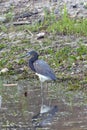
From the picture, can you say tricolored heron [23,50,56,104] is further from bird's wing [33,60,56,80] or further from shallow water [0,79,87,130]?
shallow water [0,79,87,130]

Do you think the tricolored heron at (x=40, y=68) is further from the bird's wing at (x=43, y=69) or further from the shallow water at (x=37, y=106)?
the shallow water at (x=37, y=106)

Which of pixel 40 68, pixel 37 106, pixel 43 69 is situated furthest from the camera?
pixel 40 68

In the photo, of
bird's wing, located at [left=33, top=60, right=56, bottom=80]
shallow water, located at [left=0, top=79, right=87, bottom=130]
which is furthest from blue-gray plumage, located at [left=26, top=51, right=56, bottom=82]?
shallow water, located at [left=0, top=79, right=87, bottom=130]

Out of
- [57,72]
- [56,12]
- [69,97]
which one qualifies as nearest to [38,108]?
[69,97]

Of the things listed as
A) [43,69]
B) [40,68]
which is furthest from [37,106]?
[40,68]

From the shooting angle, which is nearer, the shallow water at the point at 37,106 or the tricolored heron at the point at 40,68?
the shallow water at the point at 37,106

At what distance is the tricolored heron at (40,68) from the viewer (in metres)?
14.6

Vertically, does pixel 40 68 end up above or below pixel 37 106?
below

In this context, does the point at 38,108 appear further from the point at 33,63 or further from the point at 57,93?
the point at 33,63

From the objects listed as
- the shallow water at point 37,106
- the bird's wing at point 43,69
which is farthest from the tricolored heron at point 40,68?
the shallow water at point 37,106

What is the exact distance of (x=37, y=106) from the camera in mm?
12688

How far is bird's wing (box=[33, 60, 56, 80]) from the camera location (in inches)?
572

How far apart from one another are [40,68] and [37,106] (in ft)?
7.77

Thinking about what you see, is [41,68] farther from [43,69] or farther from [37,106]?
[37,106]
